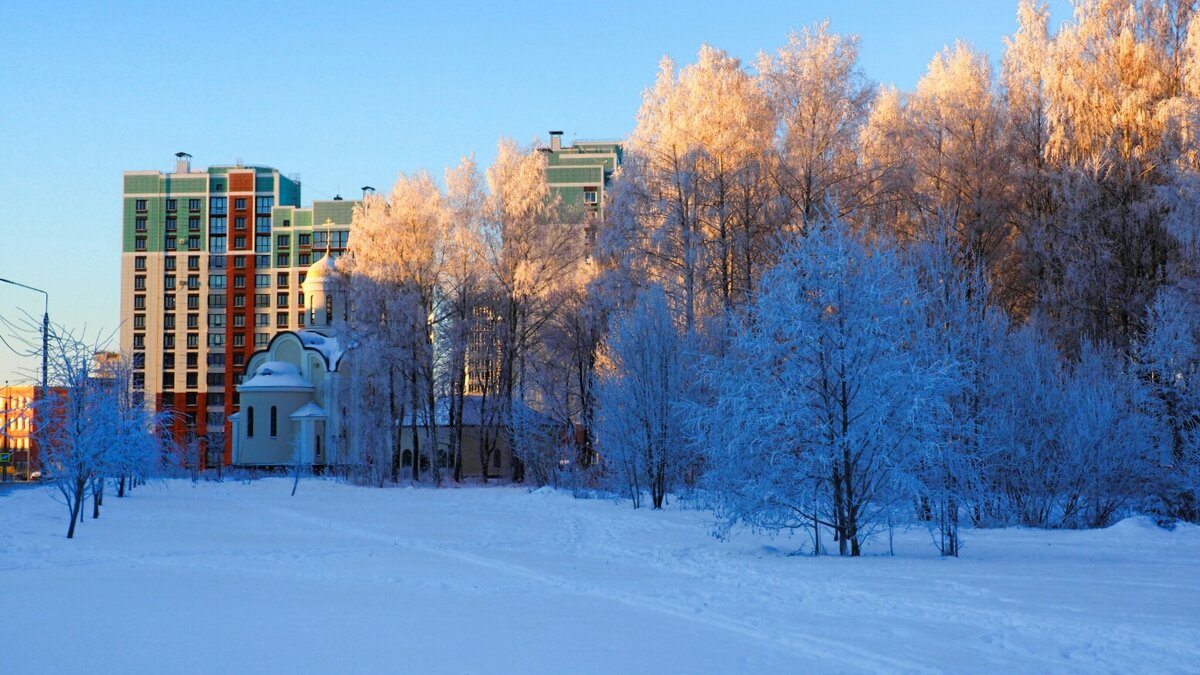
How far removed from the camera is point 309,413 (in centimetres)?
5941

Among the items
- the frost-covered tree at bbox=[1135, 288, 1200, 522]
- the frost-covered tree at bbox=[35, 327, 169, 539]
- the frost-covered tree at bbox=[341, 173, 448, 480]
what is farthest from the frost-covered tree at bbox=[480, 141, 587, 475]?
the frost-covered tree at bbox=[1135, 288, 1200, 522]

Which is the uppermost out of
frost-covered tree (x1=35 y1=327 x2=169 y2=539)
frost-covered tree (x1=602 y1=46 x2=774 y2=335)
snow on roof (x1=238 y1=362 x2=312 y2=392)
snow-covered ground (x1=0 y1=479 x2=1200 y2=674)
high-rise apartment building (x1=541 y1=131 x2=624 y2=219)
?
high-rise apartment building (x1=541 y1=131 x2=624 y2=219)

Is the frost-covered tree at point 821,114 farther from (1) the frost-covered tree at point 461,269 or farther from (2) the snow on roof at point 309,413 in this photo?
(2) the snow on roof at point 309,413

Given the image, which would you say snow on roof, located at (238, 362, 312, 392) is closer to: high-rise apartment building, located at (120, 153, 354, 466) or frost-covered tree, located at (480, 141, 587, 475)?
frost-covered tree, located at (480, 141, 587, 475)

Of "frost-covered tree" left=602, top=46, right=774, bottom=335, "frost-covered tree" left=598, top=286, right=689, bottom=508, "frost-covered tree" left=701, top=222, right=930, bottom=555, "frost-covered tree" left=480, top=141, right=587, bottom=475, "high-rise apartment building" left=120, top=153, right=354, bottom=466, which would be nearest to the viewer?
"frost-covered tree" left=701, top=222, right=930, bottom=555

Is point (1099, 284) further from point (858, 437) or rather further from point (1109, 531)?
point (858, 437)

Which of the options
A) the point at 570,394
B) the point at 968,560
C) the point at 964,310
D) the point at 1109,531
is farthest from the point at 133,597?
the point at 570,394

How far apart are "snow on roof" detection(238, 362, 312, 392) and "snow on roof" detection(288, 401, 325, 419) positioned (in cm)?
158

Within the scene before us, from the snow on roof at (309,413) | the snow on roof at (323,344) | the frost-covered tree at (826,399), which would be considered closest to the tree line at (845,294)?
the frost-covered tree at (826,399)

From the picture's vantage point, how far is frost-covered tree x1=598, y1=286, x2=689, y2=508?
26719 mm

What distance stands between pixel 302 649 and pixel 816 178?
944 inches

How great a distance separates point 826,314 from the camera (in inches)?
633

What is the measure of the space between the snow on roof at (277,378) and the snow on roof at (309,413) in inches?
62.2

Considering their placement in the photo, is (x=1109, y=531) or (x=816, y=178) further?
(x=816, y=178)
